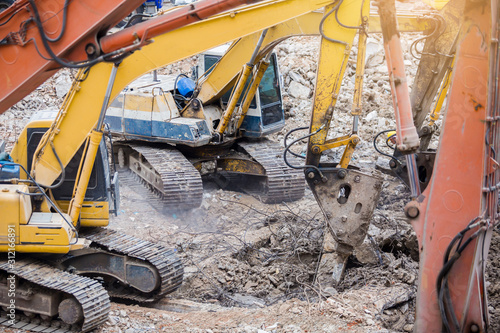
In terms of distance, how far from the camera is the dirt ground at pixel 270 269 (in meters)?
5.36

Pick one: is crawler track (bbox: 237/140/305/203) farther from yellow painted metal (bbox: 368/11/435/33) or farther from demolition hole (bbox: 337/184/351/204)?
demolition hole (bbox: 337/184/351/204)

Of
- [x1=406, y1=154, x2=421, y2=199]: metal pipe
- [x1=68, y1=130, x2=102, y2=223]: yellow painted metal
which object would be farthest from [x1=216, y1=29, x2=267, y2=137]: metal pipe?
[x1=406, y1=154, x2=421, y2=199]: metal pipe

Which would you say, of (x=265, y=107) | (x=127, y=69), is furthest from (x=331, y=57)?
(x=265, y=107)

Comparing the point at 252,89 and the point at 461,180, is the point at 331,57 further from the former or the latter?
the point at 252,89

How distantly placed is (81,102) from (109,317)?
207 cm

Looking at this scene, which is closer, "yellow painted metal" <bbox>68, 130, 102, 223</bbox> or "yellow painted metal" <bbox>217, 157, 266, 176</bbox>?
"yellow painted metal" <bbox>68, 130, 102, 223</bbox>

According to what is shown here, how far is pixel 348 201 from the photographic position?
597 cm

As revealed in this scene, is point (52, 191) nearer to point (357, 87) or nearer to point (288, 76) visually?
point (357, 87)

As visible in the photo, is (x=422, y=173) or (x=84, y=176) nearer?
(x=84, y=176)

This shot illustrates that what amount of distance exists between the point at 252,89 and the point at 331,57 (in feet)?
11.1

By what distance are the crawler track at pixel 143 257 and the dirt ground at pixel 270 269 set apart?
0.17 metres

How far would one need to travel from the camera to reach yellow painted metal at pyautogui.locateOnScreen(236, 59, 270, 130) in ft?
29.2

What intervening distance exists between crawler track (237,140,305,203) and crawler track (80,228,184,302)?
134 inches

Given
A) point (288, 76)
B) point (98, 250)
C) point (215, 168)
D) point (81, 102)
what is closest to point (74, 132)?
point (81, 102)
